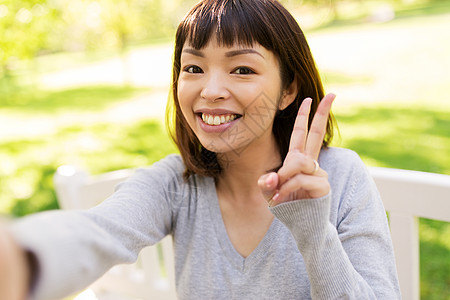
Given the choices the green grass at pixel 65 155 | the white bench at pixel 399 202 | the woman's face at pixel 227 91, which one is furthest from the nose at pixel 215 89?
the green grass at pixel 65 155

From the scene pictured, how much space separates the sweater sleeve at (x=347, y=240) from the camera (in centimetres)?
86

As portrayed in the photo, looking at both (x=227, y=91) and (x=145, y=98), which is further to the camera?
(x=145, y=98)

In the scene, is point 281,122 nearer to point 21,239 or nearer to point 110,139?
point 21,239

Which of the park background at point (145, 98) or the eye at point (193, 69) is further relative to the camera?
the park background at point (145, 98)

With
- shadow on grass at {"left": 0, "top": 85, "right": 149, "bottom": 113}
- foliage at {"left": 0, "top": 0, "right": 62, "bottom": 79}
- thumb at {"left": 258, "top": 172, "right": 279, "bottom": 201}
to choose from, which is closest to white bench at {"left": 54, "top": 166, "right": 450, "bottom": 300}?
thumb at {"left": 258, "top": 172, "right": 279, "bottom": 201}

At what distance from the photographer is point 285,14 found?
3.73ft

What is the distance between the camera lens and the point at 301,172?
32.9 inches

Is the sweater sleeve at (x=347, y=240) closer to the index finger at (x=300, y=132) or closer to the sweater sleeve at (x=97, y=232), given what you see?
the index finger at (x=300, y=132)

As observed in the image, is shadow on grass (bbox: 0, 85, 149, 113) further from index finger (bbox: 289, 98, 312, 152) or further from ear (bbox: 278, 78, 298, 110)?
index finger (bbox: 289, 98, 312, 152)

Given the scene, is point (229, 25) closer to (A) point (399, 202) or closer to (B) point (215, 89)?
(B) point (215, 89)

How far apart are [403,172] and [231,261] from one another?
551 millimetres

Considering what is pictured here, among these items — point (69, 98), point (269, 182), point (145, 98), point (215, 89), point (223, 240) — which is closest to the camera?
point (269, 182)

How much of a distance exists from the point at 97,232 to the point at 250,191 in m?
0.54

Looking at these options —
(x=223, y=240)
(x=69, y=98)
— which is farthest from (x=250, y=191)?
(x=69, y=98)
